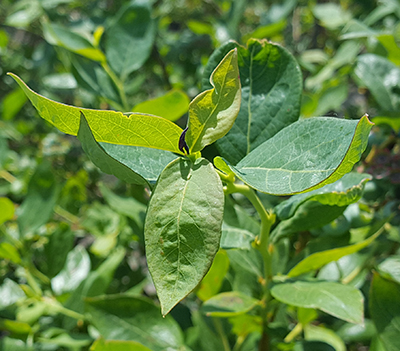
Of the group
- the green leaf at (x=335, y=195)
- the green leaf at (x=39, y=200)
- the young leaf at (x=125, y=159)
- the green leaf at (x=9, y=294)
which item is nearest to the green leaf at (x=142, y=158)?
the young leaf at (x=125, y=159)

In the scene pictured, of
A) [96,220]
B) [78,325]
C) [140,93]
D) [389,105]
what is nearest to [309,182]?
[389,105]

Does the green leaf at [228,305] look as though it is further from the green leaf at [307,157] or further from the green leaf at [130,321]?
the green leaf at [307,157]

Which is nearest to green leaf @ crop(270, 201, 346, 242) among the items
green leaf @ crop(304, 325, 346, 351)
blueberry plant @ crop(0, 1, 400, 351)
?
blueberry plant @ crop(0, 1, 400, 351)

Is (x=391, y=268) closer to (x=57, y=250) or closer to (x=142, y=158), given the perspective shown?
(x=142, y=158)

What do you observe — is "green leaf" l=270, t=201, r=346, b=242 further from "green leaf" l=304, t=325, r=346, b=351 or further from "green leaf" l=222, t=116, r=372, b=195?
"green leaf" l=304, t=325, r=346, b=351

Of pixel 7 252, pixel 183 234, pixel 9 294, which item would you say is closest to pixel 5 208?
pixel 7 252

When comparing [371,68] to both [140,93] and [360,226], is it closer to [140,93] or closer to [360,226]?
[360,226]
